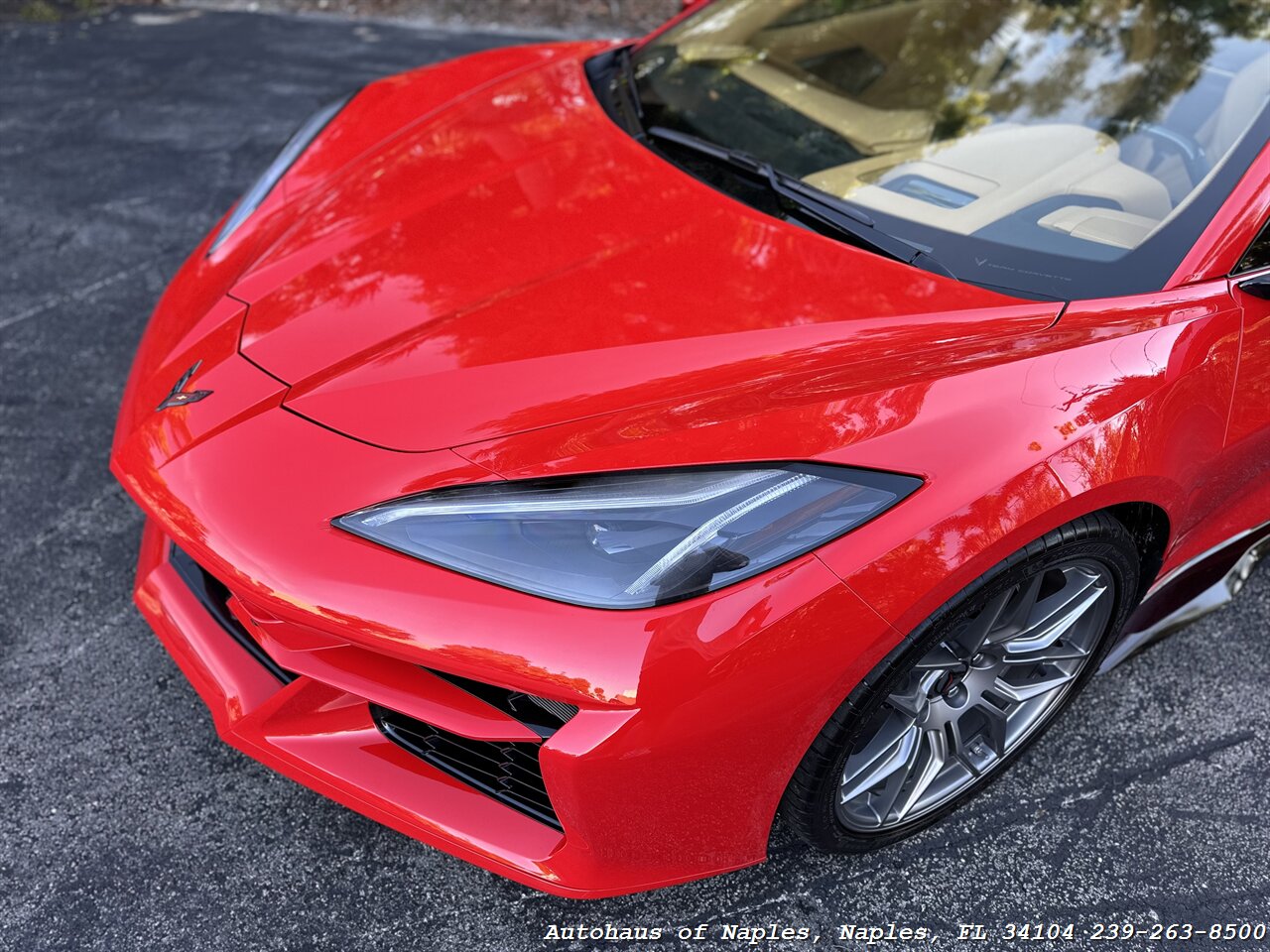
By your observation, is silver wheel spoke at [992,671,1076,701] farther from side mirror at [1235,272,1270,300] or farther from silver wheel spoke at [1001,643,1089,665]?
side mirror at [1235,272,1270,300]

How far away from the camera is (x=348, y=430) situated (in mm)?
1755

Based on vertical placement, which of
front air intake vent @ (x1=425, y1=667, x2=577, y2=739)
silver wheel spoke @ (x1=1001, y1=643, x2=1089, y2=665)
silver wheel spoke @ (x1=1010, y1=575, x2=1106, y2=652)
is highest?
silver wheel spoke @ (x1=1010, y1=575, x2=1106, y2=652)

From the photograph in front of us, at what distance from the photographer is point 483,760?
174 centimetres

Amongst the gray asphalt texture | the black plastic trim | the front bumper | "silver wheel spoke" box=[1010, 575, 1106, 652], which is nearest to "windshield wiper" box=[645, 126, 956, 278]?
"silver wheel spoke" box=[1010, 575, 1106, 652]

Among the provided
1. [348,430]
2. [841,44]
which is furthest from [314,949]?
[841,44]

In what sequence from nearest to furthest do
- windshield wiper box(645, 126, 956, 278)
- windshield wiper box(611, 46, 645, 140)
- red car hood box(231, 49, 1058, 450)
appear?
red car hood box(231, 49, 1058, 450) → windshield wiper box(645, 126, 956, 278) → windshield wiper box(611, 46, 645, 140)

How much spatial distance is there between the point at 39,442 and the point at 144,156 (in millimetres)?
2008

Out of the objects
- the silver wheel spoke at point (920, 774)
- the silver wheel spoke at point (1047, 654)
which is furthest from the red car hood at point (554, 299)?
the silver wheel spoke at point (920, 774)

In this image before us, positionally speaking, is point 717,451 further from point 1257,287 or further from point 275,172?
point 275,172

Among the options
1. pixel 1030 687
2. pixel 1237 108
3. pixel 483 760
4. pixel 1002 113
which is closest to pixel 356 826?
pixel 483 760

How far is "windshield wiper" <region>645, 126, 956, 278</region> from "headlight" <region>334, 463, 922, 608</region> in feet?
2.00

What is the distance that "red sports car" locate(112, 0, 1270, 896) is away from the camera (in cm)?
154

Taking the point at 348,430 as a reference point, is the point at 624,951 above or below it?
below

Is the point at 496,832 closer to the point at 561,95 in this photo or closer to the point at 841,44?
the point at 561,95
